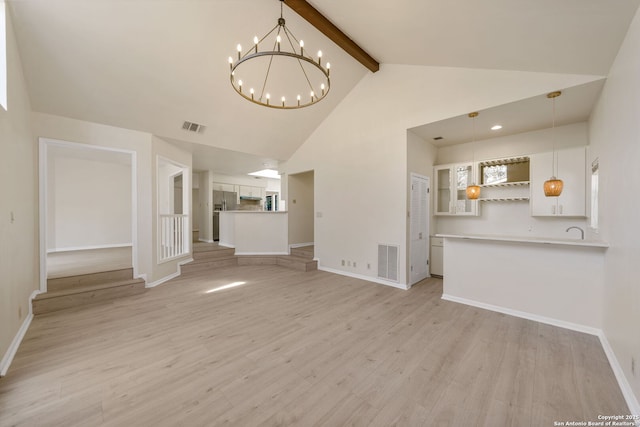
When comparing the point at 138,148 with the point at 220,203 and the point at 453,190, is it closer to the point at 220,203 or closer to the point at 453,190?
the point at 220,203

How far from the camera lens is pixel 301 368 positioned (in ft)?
7.19

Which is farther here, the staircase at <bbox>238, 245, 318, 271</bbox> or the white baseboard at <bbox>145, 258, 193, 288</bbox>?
the staircase at <bbox>238, 245, 318, 271</bbox>

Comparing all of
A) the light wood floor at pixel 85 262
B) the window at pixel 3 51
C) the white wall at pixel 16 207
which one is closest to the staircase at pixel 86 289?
the light wood floor at pixel 85 262

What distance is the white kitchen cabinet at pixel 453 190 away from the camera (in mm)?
4973

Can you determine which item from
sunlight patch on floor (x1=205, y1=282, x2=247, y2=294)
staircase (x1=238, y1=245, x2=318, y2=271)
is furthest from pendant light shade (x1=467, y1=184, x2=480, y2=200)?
sunlight patch on floor (x1=205, y1=282, x2=247, y2=294)

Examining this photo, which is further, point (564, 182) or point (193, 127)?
point (193, 127)

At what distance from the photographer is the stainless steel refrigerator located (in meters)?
8.60

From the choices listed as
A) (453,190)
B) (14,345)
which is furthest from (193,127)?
(453,190)

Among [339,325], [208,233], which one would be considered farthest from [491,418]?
[208,233]

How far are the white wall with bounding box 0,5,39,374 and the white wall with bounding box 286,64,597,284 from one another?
457 cm

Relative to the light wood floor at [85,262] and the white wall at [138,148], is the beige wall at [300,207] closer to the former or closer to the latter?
the white wall at [138,148]

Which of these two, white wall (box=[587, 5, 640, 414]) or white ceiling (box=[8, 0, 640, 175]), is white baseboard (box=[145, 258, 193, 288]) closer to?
white ceiling (box=[8, 0, 640, 175])

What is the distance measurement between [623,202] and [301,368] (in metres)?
3.06

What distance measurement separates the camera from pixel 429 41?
3.12 metres
